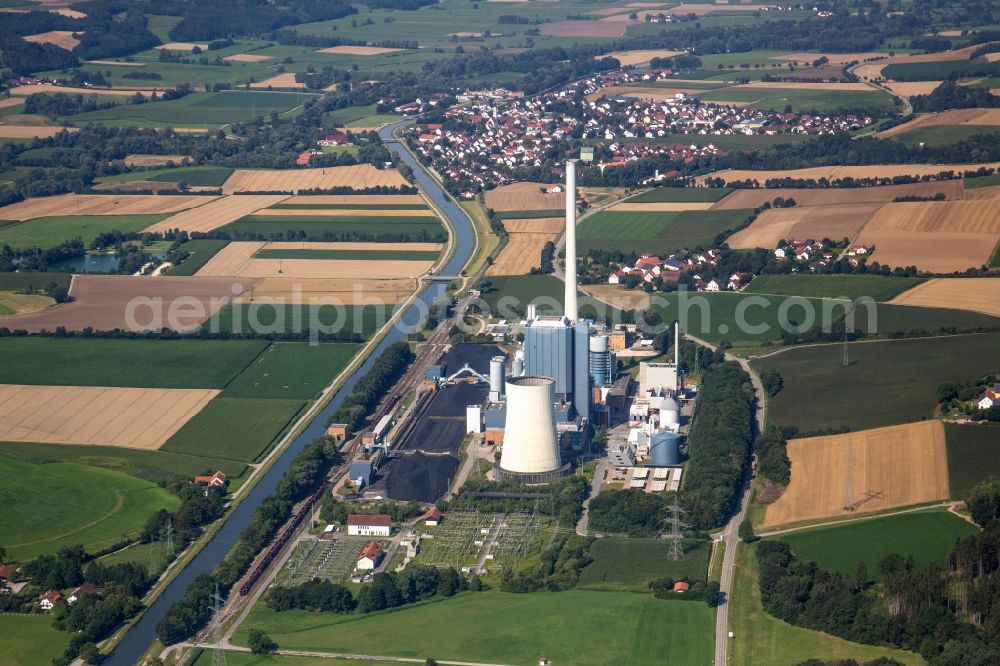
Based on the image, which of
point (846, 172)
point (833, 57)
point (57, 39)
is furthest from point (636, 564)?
point (57, 39)

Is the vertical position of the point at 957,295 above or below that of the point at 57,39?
below

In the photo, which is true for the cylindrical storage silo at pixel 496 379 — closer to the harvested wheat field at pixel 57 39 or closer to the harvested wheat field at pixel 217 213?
the harvested wheat field at pixel 217 213

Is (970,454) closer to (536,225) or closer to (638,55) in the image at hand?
(536,225)

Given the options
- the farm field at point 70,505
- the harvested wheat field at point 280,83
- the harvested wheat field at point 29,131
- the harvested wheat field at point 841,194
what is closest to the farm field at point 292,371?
the farm field at point 70,505

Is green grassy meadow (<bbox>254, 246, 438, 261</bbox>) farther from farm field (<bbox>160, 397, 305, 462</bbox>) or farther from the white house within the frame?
the white house

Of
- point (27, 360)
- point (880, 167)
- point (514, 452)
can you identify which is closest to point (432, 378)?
point (514, 452)

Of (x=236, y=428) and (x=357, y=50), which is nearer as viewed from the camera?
(x=236, y=428)

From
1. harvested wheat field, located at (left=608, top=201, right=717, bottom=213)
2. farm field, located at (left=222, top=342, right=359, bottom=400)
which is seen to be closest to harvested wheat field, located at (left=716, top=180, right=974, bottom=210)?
harvested wheat field, located at (left=608, top=201, right=717, bottom=213)
